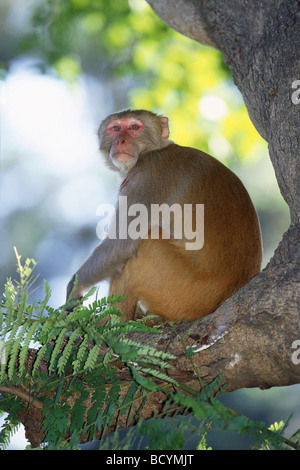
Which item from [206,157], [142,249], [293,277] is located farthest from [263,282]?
[206,157]

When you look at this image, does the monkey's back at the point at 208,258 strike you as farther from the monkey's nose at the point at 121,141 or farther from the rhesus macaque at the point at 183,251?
the monkey's nose at the point at 121,141

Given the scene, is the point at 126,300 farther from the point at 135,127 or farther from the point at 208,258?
the point at 135,127

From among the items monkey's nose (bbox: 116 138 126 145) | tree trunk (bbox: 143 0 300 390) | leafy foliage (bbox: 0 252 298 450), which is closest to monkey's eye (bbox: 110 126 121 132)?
monkey's nose (bbox: 116 138 126 145)

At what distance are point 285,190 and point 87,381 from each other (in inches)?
79.9

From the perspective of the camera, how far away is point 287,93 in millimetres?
4336

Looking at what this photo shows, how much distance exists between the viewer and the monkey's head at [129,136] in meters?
6.71

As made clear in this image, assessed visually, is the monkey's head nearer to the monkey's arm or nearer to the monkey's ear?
the monkey's ear

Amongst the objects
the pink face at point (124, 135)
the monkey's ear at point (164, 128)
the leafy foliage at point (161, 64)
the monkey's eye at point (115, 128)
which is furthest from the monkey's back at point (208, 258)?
the leafy foliage at point (161, 64)

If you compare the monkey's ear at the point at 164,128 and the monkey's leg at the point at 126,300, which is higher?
the monkey's ear at the point at 164,128

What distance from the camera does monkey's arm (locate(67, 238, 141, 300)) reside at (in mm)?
5452

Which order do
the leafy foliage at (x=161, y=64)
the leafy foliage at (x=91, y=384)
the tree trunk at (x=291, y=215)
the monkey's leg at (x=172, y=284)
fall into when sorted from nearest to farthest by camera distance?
the leafy foliage at (x=91, y=384)
the tree trunk at (x=291, y=215)
the monkey's leg at (x=172, y=284)
the leafy foliage at (x=161, y=64)

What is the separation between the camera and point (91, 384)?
3.90 m

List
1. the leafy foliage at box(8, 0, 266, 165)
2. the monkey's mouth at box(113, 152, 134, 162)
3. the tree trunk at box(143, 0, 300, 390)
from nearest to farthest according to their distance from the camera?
the tree trunk at box(143, 0, 300, 390)
the monkey's mouth at box(113, 152, 134, 162)
the leafy foliage at box(8, 0, 266, 165)
